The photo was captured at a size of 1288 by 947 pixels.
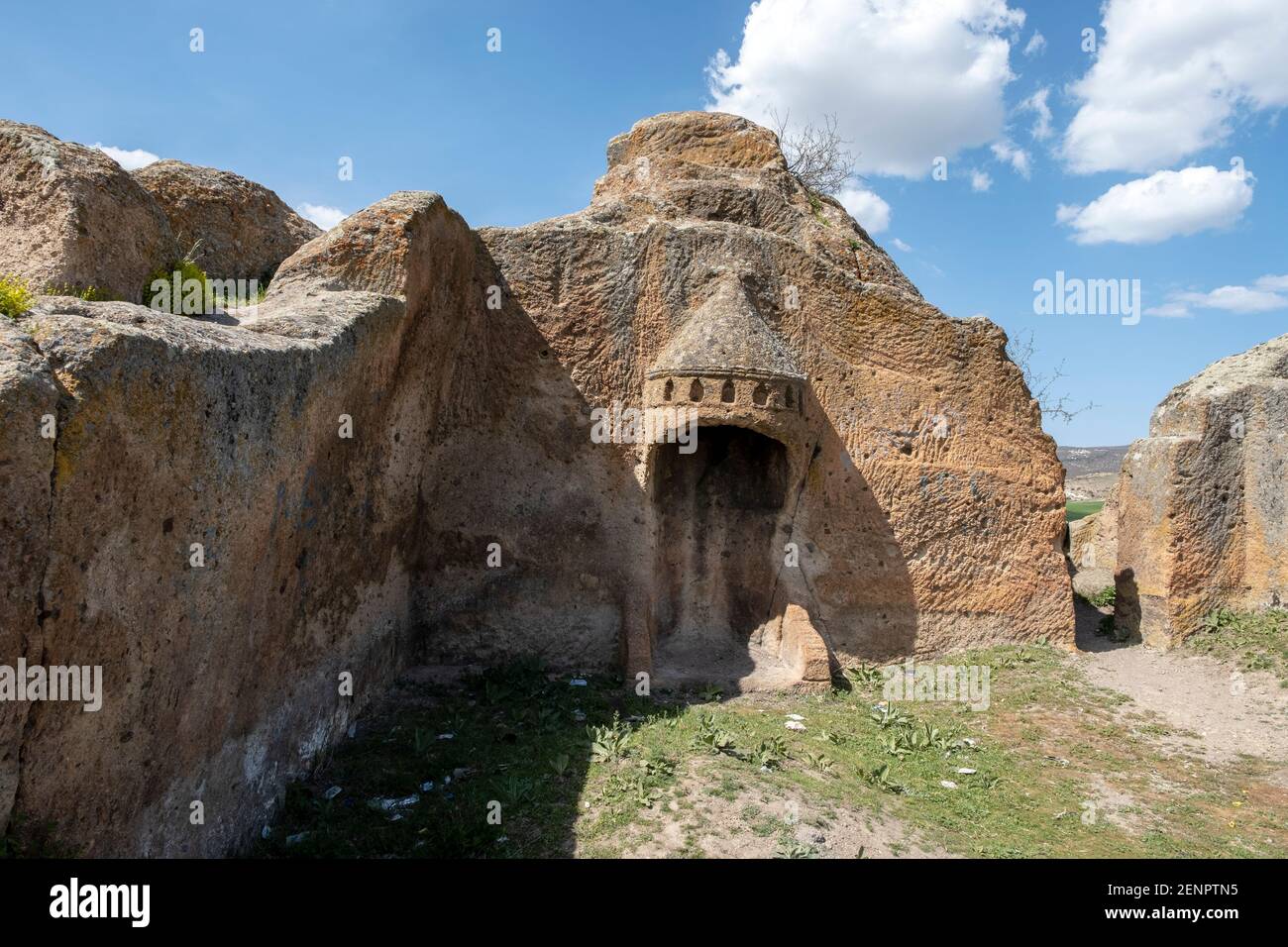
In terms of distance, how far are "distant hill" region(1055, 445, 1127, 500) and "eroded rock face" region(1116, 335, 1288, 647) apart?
1456 inches

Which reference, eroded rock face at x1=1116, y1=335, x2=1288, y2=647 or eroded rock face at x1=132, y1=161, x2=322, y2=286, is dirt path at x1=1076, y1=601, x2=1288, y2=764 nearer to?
eroded rock face at x1=1116, y1=335, x2=1288, y2=647

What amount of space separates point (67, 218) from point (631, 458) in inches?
Answer: 197

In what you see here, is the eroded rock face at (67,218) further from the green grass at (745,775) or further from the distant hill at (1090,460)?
the distant hill at (1090,460)

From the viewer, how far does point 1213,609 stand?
948cm

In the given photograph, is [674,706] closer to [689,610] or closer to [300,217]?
[689,610]

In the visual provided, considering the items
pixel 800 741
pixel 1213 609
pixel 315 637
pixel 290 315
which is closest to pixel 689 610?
Answer: pixel 800 741

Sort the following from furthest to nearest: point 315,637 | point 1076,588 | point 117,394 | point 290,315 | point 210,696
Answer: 1. point 1076,588
2. point 315,637
3. point 290,315
4. point 210,696
5. point 117,394

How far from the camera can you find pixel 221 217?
810 centimetres

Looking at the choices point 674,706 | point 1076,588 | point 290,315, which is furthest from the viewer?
point 1076,588

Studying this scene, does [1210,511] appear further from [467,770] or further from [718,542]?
[467,770]

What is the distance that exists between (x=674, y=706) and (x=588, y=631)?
1345 mm

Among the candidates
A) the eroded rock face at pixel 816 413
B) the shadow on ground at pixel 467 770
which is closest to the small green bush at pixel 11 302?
the shadow on ground at pixel 467 770

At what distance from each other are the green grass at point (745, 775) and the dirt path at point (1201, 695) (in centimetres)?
27

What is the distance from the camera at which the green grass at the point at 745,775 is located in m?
5.05
